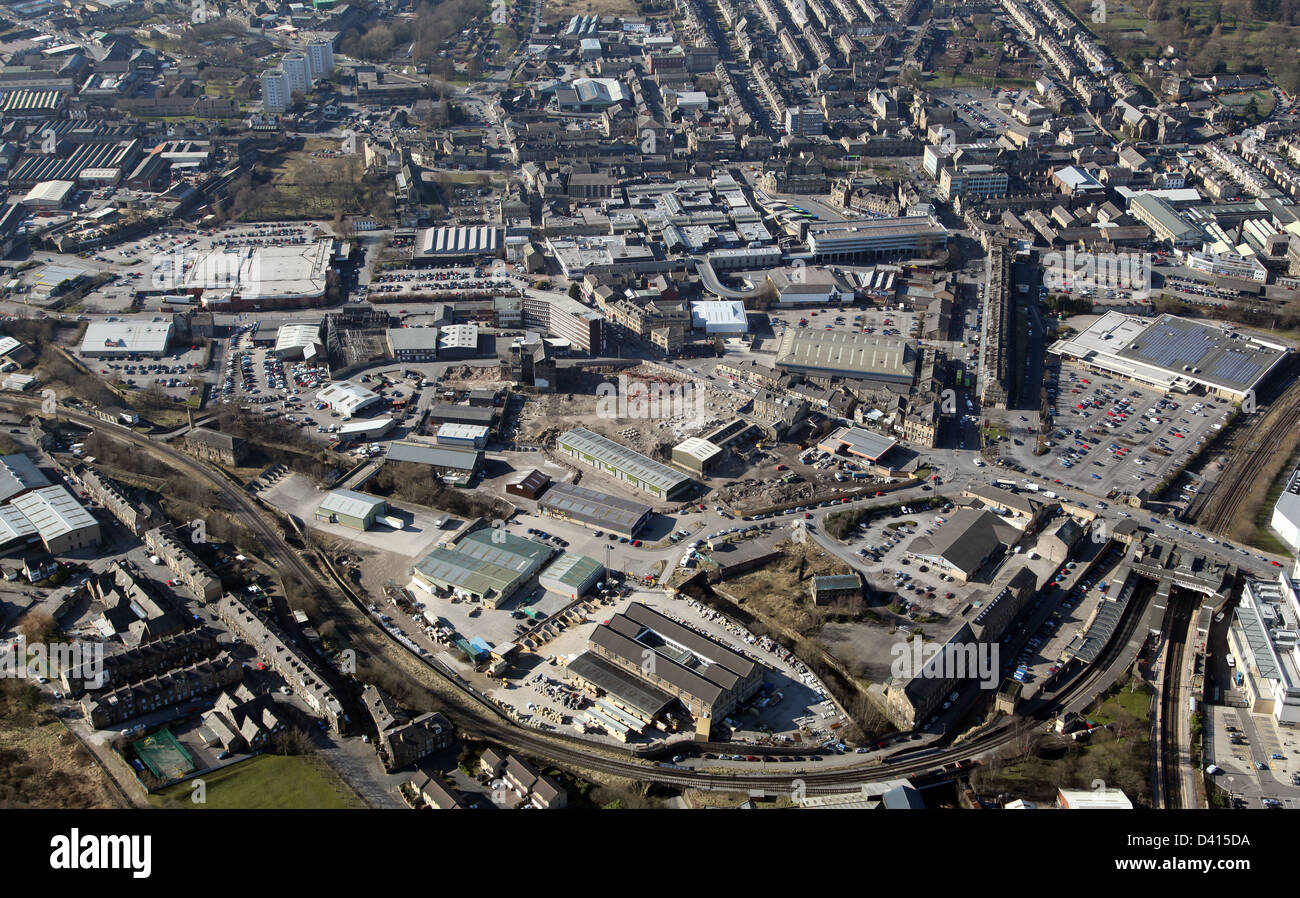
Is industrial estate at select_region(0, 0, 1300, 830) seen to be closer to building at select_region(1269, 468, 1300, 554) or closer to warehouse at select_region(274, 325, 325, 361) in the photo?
building at select_region(1269, 468, 1300, 554)

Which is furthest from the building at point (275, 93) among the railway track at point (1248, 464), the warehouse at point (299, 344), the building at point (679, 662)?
the railway track at point (1248, 464)

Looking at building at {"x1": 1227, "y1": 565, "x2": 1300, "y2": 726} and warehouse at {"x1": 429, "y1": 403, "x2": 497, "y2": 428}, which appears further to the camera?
warehouse at {"x1": 429, "y1": 403, "x2": 497, "y2": 428}

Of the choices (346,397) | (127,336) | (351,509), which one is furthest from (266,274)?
(351,509)

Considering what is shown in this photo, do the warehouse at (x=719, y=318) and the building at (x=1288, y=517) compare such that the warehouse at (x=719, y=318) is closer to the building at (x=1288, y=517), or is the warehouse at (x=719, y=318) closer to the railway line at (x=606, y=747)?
the railway line at (x=606, y=747)

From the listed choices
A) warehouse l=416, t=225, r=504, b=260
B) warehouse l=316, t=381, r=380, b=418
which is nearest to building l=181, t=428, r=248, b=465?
warehouse l=316, t=381, r=380, b=418

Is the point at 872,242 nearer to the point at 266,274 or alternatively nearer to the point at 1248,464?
the point at 1248,464
